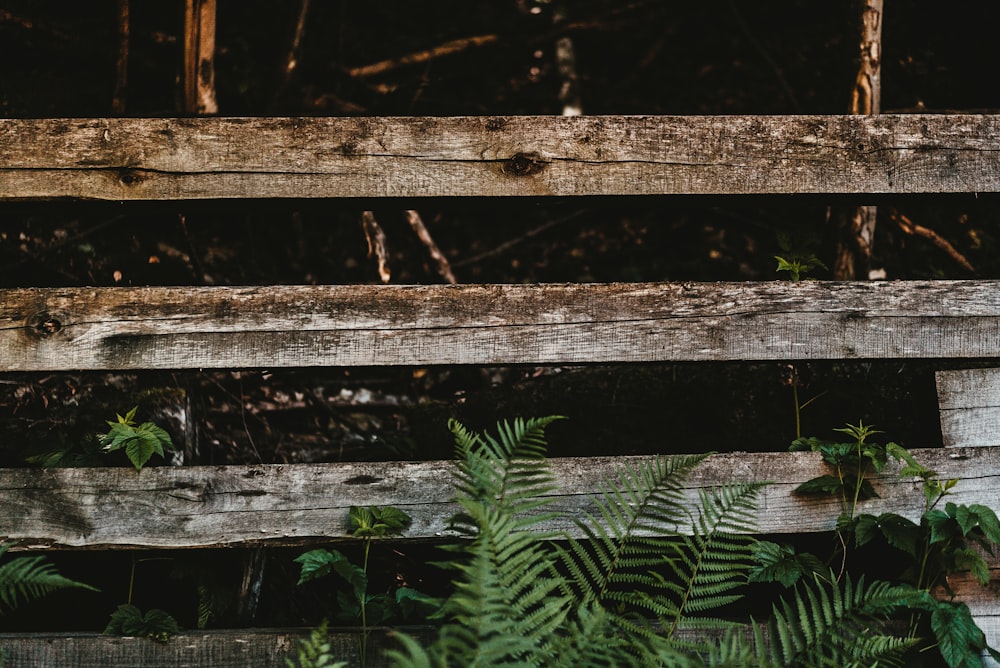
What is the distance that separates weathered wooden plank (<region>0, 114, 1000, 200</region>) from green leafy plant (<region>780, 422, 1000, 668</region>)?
765mm

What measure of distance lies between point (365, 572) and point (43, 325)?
1103mm

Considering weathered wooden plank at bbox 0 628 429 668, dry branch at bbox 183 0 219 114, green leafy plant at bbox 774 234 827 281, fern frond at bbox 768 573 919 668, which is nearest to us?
fern frond at bbox 768 573 919 668

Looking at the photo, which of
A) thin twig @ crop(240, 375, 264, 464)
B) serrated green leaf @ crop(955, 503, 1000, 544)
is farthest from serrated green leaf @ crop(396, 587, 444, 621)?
serrated green leaf @ crop(955, 503, 1000, 544)

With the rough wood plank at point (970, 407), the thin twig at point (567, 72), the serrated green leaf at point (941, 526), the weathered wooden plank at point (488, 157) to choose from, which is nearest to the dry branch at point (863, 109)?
the weathered wooden plank at point (488, 157)

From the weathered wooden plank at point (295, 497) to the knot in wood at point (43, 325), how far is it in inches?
14.6

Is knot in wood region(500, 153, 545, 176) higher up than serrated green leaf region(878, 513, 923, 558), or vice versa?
knot in wood region(500, 153, 545, 176)

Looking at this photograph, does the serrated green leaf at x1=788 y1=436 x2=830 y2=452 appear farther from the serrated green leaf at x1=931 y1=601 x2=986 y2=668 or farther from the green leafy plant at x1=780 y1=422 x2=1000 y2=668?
the serrated green leaf at x1=931 y1=601 x2=986 y2=668

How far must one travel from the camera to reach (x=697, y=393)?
2576 millimetres

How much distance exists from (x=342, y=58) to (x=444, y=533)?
2692mm

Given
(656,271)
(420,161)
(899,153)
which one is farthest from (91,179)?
(656,271)

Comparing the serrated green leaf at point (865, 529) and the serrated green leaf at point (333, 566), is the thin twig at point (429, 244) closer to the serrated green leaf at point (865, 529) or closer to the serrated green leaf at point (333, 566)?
the serrated green leaf at point (333, 566)

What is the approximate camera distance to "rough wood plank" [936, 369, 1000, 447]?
1892 millimetres

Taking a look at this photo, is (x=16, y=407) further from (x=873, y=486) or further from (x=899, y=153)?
(x=899, y=153)

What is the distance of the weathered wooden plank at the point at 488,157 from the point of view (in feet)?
6.43
